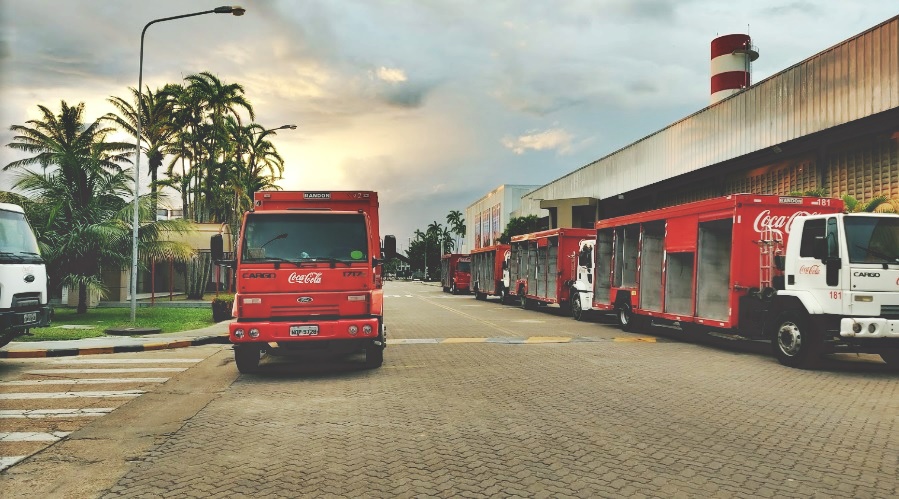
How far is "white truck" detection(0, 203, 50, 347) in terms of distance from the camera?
11.0 m

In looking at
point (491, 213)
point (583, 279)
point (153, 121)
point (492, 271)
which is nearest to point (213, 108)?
point (153, 121)

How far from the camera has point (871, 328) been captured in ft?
35.1

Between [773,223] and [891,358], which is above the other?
[773,223]

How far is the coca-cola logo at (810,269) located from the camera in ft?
37.4

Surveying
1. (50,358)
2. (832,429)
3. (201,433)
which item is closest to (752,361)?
(832,429)

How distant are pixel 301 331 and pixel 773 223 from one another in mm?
9115

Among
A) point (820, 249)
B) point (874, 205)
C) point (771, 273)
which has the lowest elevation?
point (771, 273)

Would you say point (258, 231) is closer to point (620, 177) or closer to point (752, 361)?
point (752, 361)

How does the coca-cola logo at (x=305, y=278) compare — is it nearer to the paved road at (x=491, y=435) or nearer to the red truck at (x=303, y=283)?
the red truck at (x=303, y=283)

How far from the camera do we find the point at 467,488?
491 cm

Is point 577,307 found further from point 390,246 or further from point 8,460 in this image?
point 8,460

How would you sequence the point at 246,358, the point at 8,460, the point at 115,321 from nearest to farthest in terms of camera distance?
the point at 8,460
the point at 246,358
the point at 115,321

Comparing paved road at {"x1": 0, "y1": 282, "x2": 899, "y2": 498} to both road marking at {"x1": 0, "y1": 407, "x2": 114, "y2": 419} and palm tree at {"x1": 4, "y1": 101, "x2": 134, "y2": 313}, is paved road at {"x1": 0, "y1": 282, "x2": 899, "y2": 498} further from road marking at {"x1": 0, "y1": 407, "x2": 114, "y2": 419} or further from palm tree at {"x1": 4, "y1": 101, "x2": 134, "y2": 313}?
palm tree at {"x1": 4, "y1": 101, "x2": 134, "y2": 313}

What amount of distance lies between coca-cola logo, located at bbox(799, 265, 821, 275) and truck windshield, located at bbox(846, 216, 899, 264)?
0.51m
